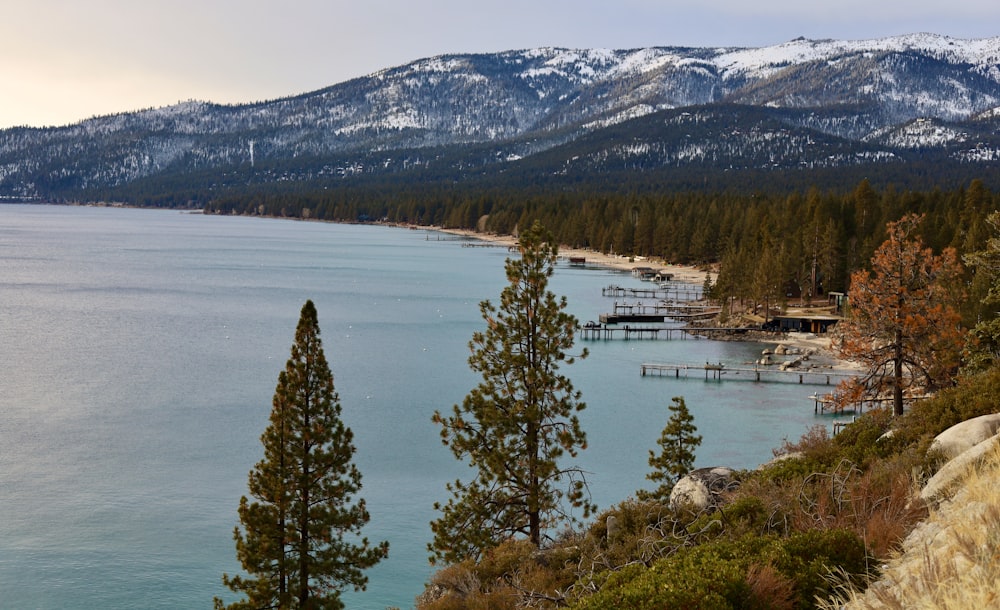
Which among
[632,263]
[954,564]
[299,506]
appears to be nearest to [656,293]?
[632,263]

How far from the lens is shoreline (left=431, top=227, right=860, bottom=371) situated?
68.1m

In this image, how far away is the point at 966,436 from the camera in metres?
17.6

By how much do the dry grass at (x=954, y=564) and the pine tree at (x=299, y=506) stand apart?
15.4 metres

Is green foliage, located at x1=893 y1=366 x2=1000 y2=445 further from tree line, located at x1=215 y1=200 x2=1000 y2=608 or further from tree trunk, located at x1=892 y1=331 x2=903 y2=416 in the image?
tree trunk, located at x1=892 y1=331 x2=903 y2=416

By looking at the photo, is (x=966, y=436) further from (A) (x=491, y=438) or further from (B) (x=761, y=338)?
(B) (x=761, y=338)

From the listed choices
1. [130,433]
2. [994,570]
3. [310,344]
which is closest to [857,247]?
[130,433]

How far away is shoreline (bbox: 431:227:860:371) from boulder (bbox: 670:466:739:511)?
2011cm

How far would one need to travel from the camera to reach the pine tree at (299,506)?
896 inches

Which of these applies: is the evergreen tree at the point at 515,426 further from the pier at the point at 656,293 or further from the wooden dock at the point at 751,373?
the pier at the point at 656,293

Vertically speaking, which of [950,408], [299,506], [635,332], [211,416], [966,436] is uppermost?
[966,436]

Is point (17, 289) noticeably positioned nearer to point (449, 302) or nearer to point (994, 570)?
point (449, 302)

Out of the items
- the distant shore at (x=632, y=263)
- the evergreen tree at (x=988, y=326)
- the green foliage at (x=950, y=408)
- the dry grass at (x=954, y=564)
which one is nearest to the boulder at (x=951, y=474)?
the dry grass at (x=954, y=564)

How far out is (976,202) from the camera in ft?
301

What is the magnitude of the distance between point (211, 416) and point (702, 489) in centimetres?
3693
